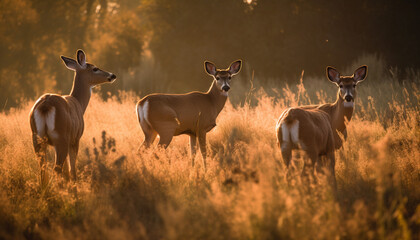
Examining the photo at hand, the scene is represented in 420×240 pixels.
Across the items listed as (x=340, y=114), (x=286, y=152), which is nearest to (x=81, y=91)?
(x=286, y=152)

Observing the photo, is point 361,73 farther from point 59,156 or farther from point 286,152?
point 59,156

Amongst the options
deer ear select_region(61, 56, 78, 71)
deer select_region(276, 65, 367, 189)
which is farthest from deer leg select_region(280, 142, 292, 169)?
deer ear select_region(61, 56, 78, 71)

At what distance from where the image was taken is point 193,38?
21.6 meters

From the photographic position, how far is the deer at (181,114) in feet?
24.2

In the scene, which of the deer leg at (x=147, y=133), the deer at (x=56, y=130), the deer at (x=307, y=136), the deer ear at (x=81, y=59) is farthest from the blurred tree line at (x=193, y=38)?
the deer at (x=56, y=130)

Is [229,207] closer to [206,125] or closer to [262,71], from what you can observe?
[206,125]

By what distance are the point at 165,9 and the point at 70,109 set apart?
54.3 feet

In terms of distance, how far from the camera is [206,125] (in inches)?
313

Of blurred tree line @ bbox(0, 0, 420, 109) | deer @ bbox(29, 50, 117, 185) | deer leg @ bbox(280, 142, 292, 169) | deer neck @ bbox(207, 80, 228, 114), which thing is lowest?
deer leg @ bbox(280, 142, 292, 169)

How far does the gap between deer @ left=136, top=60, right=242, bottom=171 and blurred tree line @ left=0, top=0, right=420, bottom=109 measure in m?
9.82

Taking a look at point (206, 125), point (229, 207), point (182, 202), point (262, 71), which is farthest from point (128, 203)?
point (262, 71)

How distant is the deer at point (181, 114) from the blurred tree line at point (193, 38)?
32.2 feet

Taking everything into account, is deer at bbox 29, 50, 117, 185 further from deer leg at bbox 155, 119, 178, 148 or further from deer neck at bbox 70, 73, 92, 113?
deer leg at bbox 155, 119, 178, 148

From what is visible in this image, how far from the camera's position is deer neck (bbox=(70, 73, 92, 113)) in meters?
7.39
